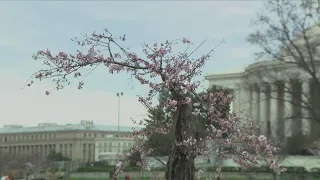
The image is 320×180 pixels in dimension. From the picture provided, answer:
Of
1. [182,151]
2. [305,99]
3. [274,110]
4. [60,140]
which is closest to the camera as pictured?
[182,151]

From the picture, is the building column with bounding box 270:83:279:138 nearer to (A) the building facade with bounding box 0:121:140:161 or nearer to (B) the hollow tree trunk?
(B) the hollow tree trunk

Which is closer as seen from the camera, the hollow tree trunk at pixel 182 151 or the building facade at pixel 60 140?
the hollow tree trunk at pixel 182 151

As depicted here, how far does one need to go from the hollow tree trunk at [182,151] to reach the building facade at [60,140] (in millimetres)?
109431

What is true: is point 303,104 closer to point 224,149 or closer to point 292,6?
point 292,6

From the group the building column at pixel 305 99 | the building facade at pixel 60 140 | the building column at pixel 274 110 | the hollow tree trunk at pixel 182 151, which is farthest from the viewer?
the building facade at pixel 60 140

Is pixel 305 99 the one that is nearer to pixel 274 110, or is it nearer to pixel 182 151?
pixel 182 151

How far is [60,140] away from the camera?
12269 cm

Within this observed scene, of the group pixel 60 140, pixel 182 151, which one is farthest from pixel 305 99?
pixel 60 140

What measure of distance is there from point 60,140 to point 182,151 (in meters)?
117

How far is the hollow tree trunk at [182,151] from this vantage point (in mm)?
8805

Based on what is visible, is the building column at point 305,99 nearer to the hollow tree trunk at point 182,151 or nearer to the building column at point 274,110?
the building column at point 274,110

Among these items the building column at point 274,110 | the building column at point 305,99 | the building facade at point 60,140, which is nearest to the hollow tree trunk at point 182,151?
the building column at point 305,99

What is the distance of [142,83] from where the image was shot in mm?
8914

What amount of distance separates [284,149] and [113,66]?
3925cm
